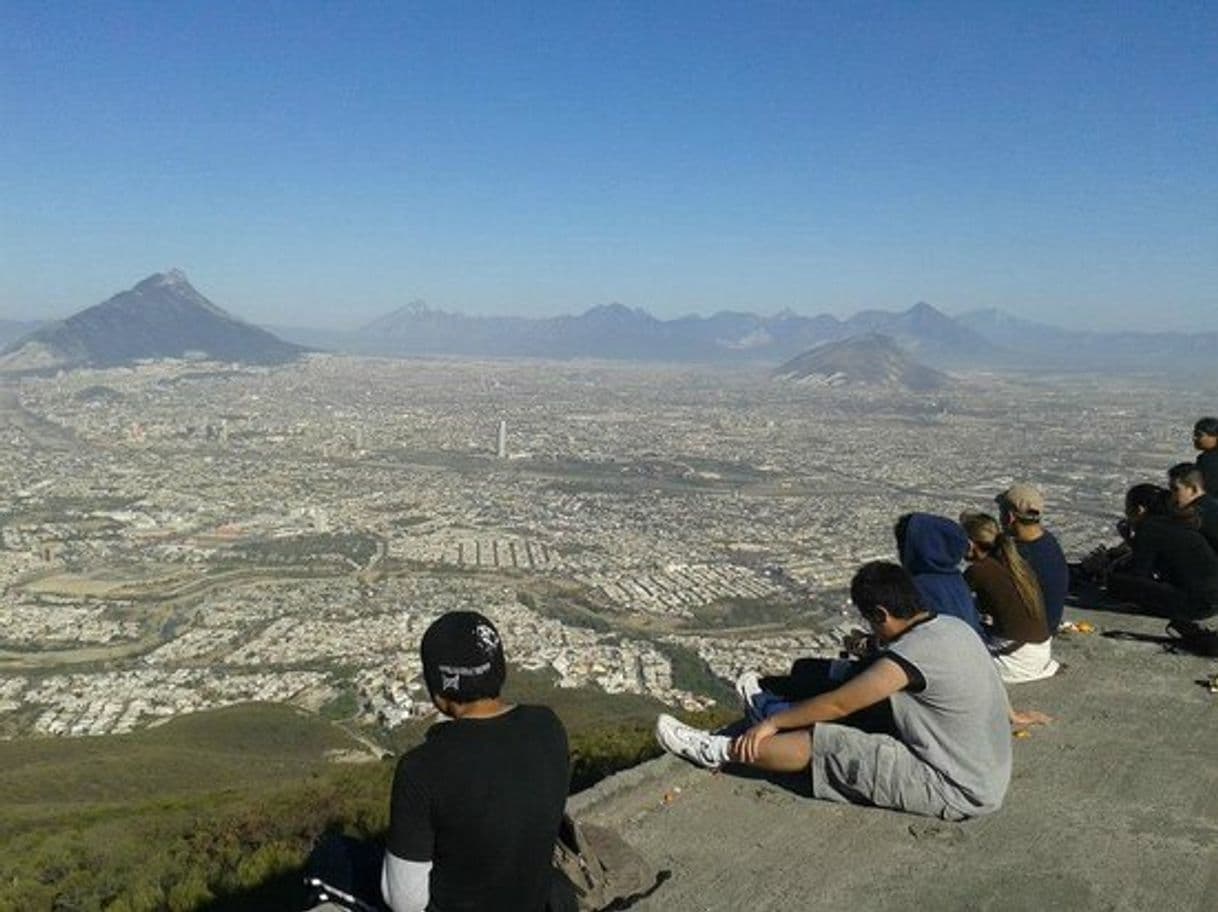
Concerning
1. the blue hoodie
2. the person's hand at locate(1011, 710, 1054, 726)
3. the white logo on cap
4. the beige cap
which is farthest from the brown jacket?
the white logo on cap

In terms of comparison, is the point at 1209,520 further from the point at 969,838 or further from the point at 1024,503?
the point at 969,838

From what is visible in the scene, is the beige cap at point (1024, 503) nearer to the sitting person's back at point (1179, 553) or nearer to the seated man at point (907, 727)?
the sitting person's back at point (1179, 553)

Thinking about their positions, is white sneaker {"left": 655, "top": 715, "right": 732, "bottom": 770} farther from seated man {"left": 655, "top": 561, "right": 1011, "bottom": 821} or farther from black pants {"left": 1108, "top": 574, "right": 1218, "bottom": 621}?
black pants {"left": 1108, "top": 574, "right": 1218, "bottom": 621}

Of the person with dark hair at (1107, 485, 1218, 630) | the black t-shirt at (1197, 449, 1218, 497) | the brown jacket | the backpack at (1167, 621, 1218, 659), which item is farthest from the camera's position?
the black t-shirt at (1197, 449, 1218, 497)

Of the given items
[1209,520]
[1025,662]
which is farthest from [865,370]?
[1025,662]

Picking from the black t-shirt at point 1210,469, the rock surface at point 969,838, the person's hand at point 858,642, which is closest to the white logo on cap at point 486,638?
the rock surface at point 969,838
